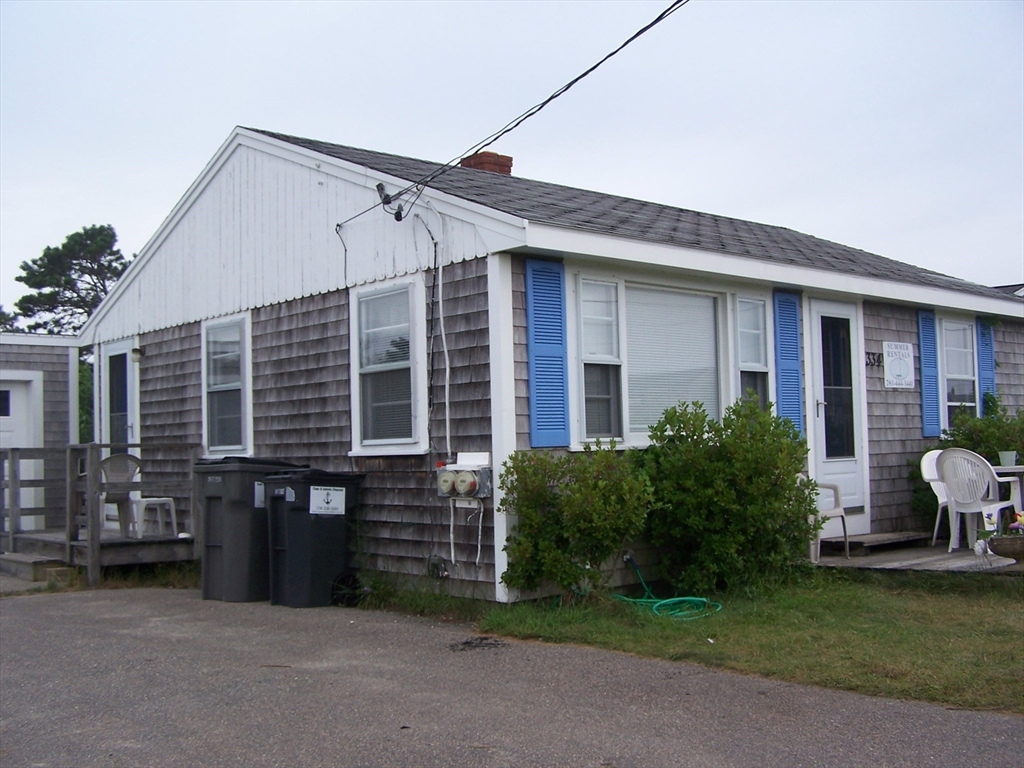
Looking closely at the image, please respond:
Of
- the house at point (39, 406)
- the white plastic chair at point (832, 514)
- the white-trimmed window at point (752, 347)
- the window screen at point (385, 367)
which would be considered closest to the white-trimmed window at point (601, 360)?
the window screen at point (385, 367)

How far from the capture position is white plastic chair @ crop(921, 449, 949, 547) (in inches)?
409

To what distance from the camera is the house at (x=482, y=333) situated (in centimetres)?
845

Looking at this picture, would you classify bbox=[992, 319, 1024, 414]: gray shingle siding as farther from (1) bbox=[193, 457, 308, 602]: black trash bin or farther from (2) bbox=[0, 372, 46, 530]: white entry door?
(2) bbox=[0, 372, 46, 530]: white entry door

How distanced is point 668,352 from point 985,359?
5394 millimetres

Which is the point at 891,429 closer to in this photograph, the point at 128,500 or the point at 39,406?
the point at 128,500

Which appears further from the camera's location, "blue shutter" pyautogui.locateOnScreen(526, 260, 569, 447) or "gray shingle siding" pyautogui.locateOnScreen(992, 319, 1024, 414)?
"gray shingle siding" pyautogui.locateOnScreen(992, 319, 1024, 414)

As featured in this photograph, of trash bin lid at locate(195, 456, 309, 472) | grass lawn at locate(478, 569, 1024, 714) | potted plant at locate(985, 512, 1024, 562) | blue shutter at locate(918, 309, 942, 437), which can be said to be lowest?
grass lawn at locate(478, 569, 1024, 714)

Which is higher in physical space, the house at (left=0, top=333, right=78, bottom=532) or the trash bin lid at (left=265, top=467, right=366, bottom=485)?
the house at (left=0, top=333, right=78, bottom=532)

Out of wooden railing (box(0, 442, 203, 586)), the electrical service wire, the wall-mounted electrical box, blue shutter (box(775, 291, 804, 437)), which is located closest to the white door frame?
wooden railing (box(0, 442, 203, 586))

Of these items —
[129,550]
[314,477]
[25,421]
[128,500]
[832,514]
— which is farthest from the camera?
[25,421]

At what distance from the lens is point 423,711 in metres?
5.64

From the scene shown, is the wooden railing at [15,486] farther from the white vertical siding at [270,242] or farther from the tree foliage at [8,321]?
the tree foliage at [8,321]

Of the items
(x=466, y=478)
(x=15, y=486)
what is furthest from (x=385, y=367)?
(x=15, y=486)

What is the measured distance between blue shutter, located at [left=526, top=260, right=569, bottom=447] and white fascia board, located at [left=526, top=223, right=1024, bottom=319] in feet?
1.14
